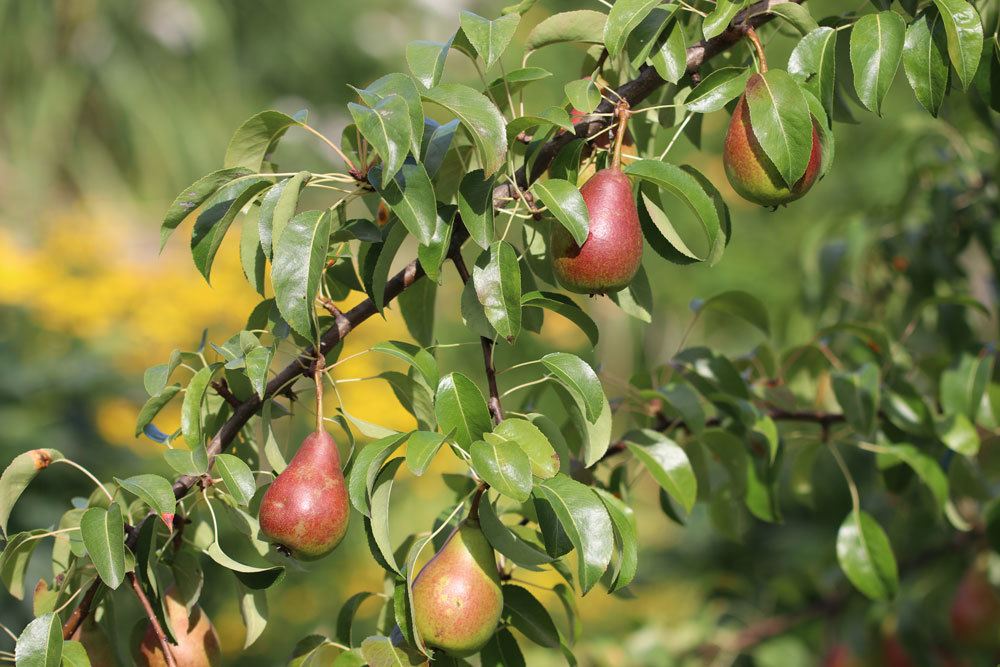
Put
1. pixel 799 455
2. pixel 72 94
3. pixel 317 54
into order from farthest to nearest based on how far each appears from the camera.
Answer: pixel 317 54
pixel 72 94
pixel 799 455

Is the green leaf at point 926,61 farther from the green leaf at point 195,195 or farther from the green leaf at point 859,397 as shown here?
the green leaf at point 195,195

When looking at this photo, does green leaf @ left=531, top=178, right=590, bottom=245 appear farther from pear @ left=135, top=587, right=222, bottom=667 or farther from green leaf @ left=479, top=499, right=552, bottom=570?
pear @ left=135, top=587, right=222, bottom=667

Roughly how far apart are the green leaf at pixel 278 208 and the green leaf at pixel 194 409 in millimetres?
77

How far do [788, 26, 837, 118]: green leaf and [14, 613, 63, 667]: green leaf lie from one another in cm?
52

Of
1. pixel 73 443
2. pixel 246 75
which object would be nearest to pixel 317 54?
pixel 246 75

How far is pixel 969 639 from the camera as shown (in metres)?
1.03

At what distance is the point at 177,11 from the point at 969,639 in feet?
18.7

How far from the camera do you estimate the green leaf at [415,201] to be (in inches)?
19.9

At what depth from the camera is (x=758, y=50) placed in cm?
56

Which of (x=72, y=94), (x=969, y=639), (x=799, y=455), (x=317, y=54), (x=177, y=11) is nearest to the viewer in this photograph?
(x=799, y=455)

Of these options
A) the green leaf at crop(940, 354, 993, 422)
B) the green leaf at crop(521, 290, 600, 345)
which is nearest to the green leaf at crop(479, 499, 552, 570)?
the green leaf at crop(521, 290, 600, 345)

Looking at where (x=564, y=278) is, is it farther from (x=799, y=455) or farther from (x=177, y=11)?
(x=177, y=11)

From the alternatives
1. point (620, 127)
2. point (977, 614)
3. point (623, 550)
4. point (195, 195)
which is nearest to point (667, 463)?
point (623, 550)

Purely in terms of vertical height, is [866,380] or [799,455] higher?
[866,380]
